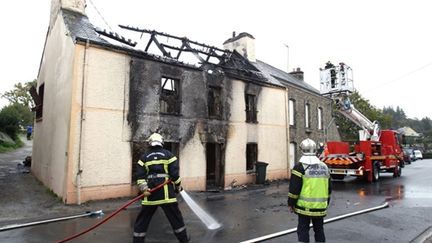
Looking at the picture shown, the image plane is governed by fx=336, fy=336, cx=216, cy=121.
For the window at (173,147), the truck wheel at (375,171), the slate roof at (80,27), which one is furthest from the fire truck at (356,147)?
the slate roof at (80,27)

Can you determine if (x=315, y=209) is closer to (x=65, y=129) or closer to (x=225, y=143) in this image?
(x=65, y=129)

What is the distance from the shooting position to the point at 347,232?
712cm

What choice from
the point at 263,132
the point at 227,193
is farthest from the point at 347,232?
the point at 263,132

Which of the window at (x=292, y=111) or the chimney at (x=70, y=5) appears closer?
the chimney at (x=70, y=5)

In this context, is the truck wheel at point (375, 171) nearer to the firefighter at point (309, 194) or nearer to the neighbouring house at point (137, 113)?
the neighbouring house at point (137, 113)

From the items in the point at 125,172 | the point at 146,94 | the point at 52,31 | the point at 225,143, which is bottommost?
the point at 125,172

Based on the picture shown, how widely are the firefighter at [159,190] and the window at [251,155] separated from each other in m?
11.5

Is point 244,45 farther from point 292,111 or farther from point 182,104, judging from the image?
point 182,104

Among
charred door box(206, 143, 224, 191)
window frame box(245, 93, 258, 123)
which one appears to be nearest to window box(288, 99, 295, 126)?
window frame box(245, 93, 258, 123)

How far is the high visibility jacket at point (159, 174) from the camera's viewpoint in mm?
5578

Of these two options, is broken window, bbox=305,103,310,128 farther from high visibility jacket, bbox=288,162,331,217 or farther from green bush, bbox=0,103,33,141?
green bush, bbox=0,103,33,141

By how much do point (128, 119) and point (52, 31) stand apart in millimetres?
6390

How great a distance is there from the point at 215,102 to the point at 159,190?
10.4 metres

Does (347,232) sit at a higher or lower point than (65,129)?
lower
